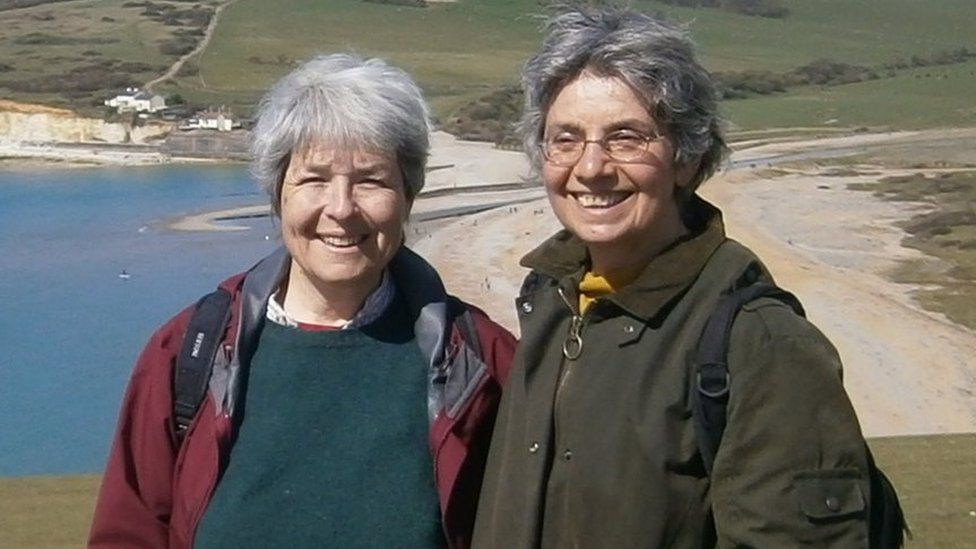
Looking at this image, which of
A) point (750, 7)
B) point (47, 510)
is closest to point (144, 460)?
point (47, 510)

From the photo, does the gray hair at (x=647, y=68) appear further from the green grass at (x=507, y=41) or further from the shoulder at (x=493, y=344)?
the green grass at (x=507, y=41)

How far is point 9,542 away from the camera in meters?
7.77

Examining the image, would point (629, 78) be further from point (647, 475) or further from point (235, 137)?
point (235, 137)

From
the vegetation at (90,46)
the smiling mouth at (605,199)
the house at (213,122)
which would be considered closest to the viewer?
the smiling mouth at (605,199)

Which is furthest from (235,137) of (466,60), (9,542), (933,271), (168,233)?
(9,542)

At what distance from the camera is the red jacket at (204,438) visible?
2.65 metres

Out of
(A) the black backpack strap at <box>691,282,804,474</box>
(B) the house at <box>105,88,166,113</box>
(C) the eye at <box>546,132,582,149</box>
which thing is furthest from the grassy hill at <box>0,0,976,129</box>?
(A) the black backpack strap at <box>691,282,804,474</box>

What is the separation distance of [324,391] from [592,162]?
2.32 feet

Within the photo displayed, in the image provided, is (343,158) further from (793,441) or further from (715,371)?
(793,441)

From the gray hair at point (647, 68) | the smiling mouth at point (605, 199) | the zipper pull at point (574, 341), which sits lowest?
the zipper pull at point (574, 341)

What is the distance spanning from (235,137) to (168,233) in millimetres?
18335

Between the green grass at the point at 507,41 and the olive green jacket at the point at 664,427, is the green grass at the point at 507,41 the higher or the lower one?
the lower one

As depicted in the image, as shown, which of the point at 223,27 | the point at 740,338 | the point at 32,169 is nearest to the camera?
the point at 740,338

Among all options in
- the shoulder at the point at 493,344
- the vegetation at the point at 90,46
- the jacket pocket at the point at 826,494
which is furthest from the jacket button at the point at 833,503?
the vegetation at the point at 90,46
